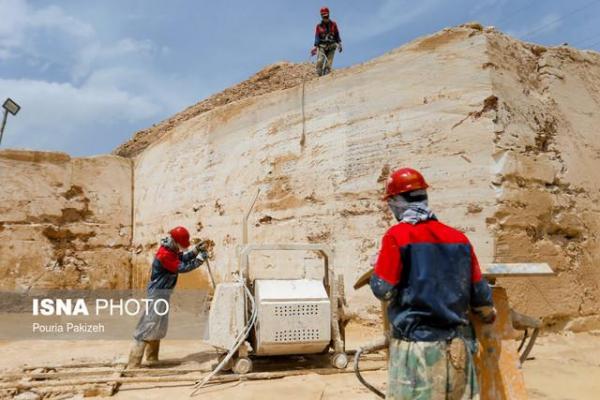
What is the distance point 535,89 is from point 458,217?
193 centimetres

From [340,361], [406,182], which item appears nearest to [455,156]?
[340,361]

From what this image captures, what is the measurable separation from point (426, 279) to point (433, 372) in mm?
407

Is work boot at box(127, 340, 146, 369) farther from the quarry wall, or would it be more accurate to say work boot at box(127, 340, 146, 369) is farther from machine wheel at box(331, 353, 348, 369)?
the quarry wall

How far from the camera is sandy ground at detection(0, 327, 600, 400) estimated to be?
3924 millimetres

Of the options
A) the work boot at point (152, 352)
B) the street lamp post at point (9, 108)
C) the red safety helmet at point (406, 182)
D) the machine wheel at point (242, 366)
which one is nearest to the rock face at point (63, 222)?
the street lamp post at point (9, 108)

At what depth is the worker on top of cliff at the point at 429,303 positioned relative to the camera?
224 cm

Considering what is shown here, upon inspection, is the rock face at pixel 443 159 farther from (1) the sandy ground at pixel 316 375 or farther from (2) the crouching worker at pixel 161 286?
(2) the crouching worker at pixel 161 286

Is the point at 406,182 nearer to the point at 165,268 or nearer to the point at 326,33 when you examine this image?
the point at 165,268

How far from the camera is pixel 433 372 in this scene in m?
2.24

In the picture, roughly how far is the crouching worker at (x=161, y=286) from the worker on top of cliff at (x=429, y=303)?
3.30 meters

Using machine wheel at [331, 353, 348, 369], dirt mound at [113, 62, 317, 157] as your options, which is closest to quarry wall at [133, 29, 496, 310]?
machine wheel at [331, 353, 348, 369]

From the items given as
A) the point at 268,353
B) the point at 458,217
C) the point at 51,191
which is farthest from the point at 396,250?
the point at 51,191

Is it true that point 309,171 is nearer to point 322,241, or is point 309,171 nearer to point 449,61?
point 322,241

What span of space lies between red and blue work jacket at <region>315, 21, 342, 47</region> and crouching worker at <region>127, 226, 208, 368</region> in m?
5.46
